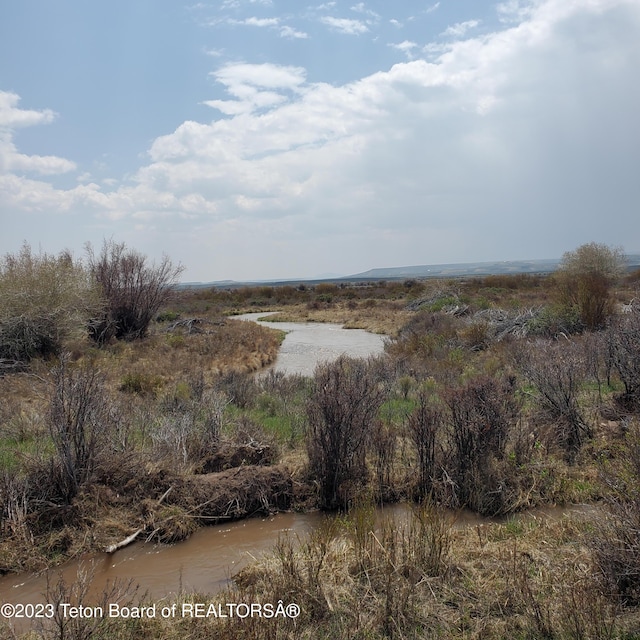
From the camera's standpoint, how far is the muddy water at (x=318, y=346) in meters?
21.5

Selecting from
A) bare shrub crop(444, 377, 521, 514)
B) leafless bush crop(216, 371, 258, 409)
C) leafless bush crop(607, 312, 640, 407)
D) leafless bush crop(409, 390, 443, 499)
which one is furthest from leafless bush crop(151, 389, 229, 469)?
leafless bush crop(607, 312, 640, 407)

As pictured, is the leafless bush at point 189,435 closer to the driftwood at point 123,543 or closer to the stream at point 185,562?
the driftwood at point 123,543

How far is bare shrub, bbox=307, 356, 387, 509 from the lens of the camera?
7.01 metres

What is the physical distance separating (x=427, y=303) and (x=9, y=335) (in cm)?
2751

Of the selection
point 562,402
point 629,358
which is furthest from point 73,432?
point 629,358

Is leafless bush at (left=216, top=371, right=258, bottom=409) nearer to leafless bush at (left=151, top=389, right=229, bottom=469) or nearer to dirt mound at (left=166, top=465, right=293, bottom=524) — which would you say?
leafless bush at (left=151, top=389, right=229, bottom=469)

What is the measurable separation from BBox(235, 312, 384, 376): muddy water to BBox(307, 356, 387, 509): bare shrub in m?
10.2

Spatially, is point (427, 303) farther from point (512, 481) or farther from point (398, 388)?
point (512, 481)

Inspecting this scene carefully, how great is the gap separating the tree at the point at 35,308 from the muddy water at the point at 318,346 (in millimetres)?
Answer: 8036

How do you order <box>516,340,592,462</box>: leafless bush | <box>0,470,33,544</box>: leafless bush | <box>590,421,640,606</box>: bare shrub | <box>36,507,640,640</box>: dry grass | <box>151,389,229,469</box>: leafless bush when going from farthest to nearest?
<box>516,340,592,462</box>: leafless bush, <box>151,389,229,469</box>: leafless bush, <box>0,470,33,544</box>: leafless bush, <box>590,421,640,606</box>: bare shrub, <box>36,507,640,640</box>: dry grass

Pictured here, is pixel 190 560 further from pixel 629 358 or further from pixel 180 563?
pixel 629 358

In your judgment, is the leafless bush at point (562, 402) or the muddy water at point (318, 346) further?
the muddy water at point (318, 346)

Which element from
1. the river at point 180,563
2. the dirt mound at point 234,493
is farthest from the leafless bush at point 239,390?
the river at point 180,563

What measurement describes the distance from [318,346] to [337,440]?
20.0 metres
